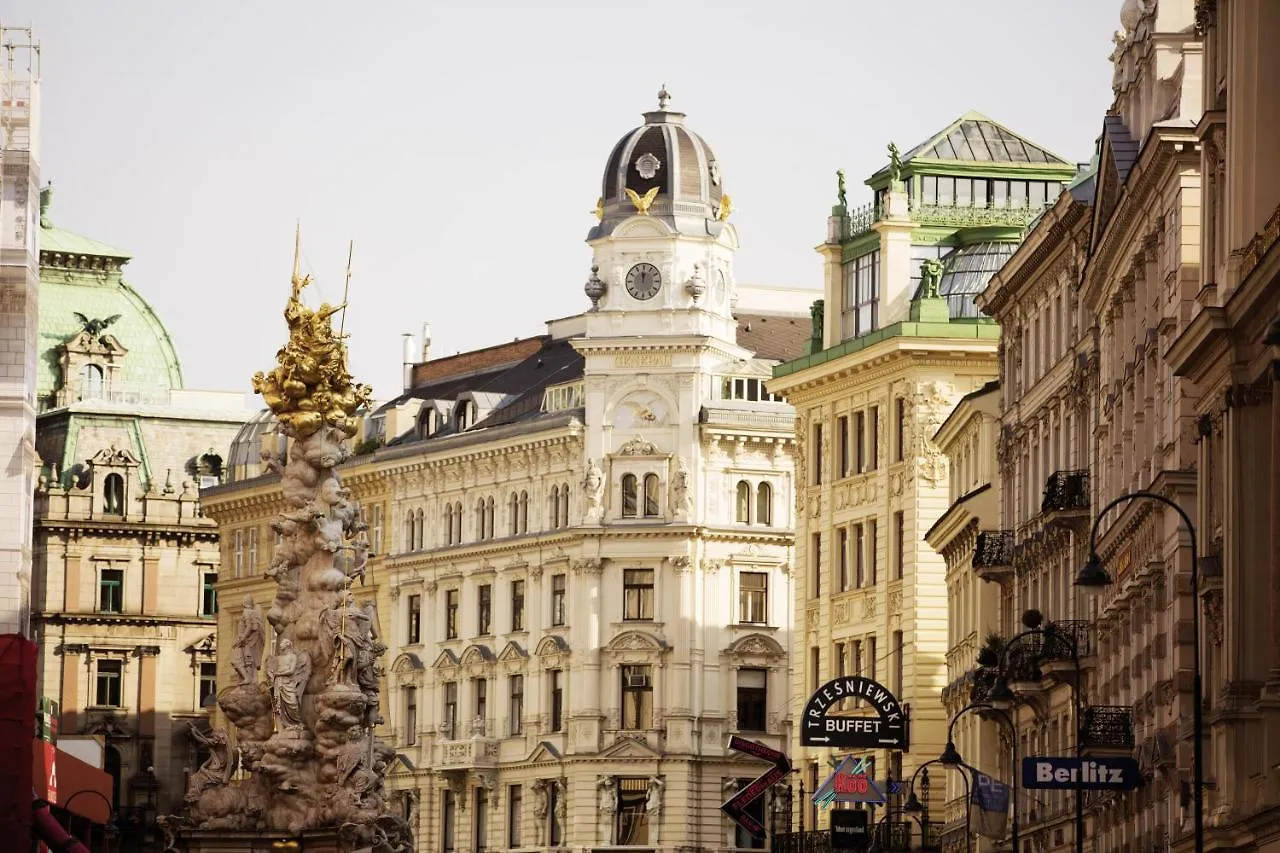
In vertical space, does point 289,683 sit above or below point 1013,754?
above

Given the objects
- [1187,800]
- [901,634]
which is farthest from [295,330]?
[901,634]

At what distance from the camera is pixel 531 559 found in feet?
450

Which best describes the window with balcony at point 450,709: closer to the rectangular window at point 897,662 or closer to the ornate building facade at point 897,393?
the ornate building facade at point 897,393

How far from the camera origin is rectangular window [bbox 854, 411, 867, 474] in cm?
11662

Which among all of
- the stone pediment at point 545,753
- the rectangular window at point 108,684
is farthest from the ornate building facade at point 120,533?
the stone pediment at point 545,753

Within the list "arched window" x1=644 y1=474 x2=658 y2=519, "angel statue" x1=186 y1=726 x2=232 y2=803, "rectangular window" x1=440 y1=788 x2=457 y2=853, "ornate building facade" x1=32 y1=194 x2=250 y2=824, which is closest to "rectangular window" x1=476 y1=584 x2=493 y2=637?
"rectangular window" x1=440 y1=788 x2=457 y2=853

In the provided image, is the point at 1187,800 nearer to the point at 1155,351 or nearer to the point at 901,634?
the point at 1155,351

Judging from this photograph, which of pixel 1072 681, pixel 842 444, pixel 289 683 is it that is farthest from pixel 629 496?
pixel 289 683

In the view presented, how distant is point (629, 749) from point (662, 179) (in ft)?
63.8

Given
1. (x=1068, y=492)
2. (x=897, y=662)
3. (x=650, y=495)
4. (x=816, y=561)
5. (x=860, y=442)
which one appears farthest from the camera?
(x=650, y=495)

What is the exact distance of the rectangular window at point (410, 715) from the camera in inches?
5576

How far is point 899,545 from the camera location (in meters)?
113

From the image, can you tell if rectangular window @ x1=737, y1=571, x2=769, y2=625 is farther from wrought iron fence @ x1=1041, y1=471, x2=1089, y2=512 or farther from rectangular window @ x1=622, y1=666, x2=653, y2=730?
wrought iron fence @ x1=1041, y1=471, x2=1089, y2=512

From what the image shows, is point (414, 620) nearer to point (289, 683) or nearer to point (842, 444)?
point (842, 444)
